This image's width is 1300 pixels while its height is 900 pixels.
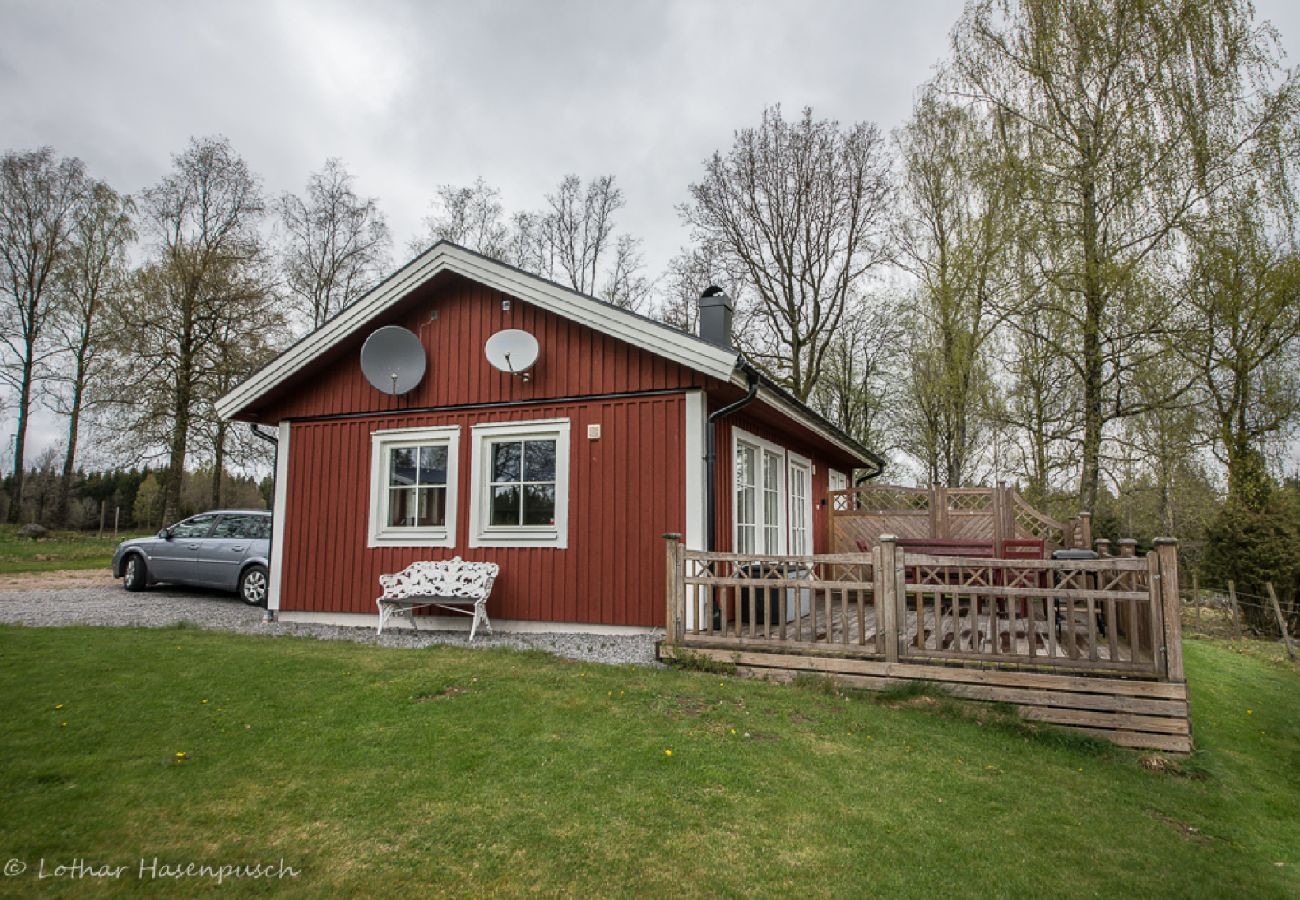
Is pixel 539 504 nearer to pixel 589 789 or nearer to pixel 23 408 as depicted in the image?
pixel 589 789

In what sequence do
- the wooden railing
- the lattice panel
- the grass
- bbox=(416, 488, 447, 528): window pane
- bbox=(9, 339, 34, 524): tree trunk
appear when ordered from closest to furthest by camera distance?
the wooden railing < bbox=(416, 488, 447, 528): window pane < the lattice panel < the grass < bbox=(9, 339, 34, 524): tree trunk

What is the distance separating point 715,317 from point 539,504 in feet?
11.0

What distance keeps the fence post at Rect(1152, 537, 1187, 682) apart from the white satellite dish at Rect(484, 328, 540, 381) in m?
5.92

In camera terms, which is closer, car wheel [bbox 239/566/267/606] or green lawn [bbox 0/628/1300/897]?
green lawn [bbox 0/628/1300/897]

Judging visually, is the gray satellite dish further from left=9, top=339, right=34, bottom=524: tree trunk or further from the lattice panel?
left=9, top=339, right=34, bottom=524: tree trunk

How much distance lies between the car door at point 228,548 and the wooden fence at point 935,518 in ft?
31.0

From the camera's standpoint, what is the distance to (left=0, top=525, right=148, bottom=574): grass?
52.1 feet

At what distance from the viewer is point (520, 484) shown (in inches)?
314

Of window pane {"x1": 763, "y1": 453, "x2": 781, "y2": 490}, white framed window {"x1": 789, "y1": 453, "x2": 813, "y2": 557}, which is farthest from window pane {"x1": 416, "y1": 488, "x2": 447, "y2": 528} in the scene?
white framed window {"x1": 789, "y1": 453, "x2": 813, "y2": 557}

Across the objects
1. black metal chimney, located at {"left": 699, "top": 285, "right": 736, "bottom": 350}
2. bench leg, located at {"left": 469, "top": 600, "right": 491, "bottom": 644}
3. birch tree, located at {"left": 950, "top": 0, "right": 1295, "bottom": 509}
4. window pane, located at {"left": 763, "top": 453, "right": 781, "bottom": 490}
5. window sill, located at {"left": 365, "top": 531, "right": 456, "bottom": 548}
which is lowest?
bench leg, located at {"left": 469, "top": 600, "right": 491, "bottom": 644}

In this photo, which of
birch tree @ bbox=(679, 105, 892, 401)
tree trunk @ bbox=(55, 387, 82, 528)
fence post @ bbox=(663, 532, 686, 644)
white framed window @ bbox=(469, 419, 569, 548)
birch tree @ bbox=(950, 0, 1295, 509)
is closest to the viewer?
fence post @ bbox=(663, 532, 686, 644)

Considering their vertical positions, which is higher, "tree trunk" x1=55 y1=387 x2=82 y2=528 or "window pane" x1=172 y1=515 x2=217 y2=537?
"tree trunk" x1=55 y1=387 x2=82 y2=528

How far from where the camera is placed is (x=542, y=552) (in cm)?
775

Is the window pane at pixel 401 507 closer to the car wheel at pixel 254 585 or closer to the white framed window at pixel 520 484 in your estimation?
the white framed window at pixel 520 484
